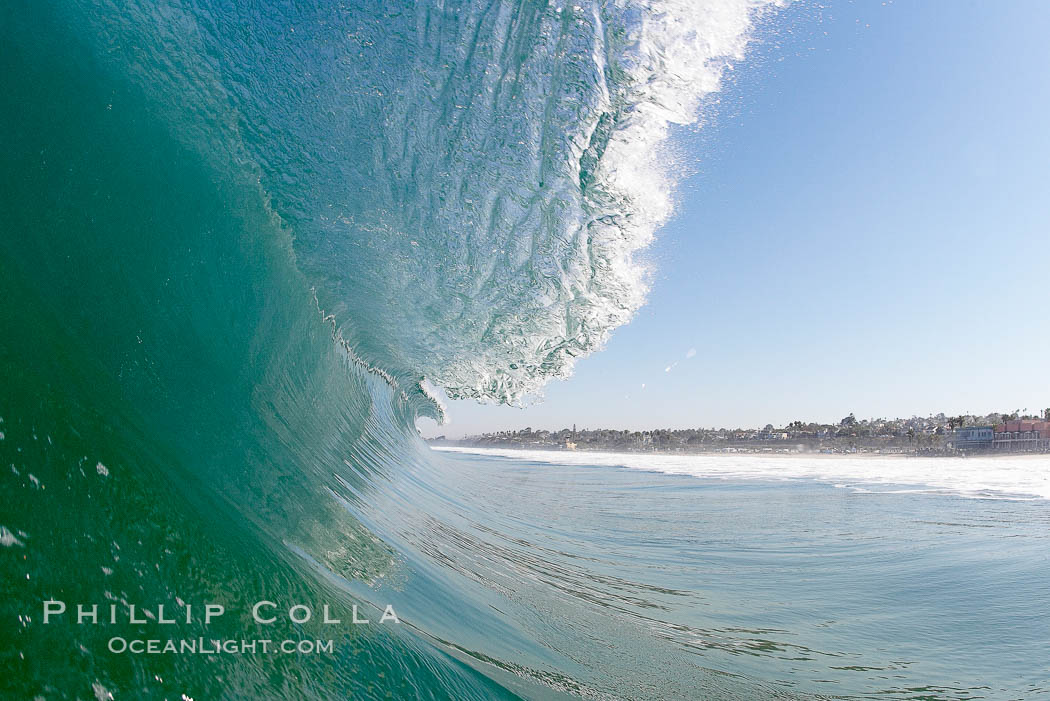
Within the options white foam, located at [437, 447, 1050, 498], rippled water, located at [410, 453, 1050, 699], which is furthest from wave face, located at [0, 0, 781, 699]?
white foam, located at [437, 447, 1050, 498]

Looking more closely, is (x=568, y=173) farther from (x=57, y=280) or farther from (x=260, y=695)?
(x=260, y=695)

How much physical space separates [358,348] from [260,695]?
6.82 m

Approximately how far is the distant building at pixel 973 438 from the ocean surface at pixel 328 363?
71.9 meters

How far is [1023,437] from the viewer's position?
55906 millimetres

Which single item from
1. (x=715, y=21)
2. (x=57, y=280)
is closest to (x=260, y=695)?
(x=57, y=280)

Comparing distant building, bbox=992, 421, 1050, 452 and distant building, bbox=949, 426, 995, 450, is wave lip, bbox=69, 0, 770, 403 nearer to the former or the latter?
distant building, bbox=992, 421, 1050, 452

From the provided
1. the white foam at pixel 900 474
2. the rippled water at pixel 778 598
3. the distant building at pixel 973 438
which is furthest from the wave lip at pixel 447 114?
the distant building at pixel 973 438

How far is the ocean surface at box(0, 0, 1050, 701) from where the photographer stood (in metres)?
1.75

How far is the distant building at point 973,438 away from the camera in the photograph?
60.6 meters

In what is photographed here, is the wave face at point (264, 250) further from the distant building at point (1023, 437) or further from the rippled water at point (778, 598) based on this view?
the distant building at point (1023, 437)

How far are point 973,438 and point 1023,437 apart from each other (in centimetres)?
815

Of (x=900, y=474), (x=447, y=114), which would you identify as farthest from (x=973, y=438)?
(x=447, y=114)

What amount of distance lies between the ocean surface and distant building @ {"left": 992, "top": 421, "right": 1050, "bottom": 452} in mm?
65094

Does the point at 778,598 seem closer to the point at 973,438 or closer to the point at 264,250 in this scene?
the point at 264,250
